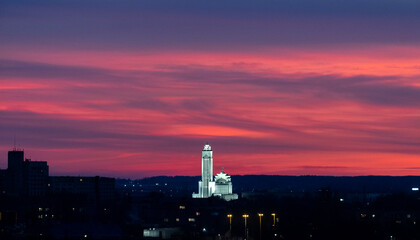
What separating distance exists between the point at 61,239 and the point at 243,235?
24.4 metres

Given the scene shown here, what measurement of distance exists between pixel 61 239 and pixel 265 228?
38.3 metres

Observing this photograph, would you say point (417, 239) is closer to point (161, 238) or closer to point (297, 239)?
point (297, 239)

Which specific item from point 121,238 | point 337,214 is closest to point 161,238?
point 121,238

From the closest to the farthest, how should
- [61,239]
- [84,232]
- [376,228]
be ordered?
[61,239] → [84,232] → [376,228]

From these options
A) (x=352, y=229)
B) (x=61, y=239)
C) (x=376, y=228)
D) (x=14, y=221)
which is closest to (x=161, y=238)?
(x=61, y=239)

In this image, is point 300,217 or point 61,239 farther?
point 300,217

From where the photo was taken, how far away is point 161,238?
140 metres

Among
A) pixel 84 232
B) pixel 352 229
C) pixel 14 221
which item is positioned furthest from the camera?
pixel 14 221

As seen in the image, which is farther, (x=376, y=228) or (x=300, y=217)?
(x=300, y=217)

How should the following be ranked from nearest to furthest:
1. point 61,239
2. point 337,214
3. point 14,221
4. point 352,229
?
point 61,239 < point 352,229 < point 14,221 < point 337,214

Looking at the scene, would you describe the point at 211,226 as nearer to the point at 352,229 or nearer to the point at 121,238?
the point at 352,229

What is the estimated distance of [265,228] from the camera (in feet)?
521

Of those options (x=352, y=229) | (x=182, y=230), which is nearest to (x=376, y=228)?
(x=352, y=229)

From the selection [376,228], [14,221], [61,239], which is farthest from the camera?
[14,221]
